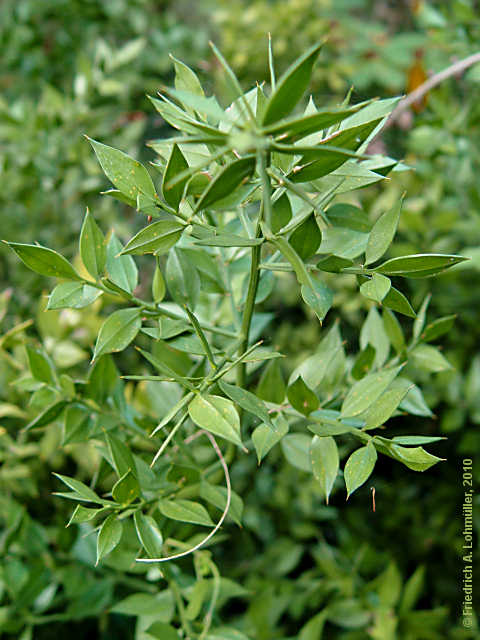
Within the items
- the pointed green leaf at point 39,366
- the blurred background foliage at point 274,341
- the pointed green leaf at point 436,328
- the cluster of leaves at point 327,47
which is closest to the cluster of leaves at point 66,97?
the blurred background foliage at point 274,341

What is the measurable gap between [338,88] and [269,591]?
1.15m

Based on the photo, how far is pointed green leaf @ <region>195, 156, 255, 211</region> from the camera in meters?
0.27

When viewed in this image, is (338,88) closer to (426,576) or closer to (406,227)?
(406,227)

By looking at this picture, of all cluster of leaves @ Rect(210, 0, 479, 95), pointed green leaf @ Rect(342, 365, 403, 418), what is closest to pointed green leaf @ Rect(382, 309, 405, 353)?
pointed green leaf @ Rect(342, 365, 403, 418)

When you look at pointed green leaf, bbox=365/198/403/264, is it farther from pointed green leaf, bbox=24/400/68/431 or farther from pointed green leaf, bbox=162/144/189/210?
pointed green leaf, bbox=24/400/68/431

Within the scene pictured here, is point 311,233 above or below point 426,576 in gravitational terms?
above

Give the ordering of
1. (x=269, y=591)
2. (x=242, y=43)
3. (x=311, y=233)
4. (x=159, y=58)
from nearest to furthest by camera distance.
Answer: (x=311, y=233) → (x=269, y=591) → (x=159, y=58) → (x=242, y=43)

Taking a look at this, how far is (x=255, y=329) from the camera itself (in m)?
0.56

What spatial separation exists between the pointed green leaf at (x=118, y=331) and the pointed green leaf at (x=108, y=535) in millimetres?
113

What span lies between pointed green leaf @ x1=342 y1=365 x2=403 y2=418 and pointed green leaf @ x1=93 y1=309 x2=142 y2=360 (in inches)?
6.5

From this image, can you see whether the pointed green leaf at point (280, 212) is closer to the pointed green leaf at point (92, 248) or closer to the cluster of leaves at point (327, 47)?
the pointed green leaf at point (92, 248)

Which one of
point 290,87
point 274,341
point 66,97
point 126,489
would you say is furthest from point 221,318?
point 66,97

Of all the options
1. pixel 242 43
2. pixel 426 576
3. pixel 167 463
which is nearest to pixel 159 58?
pixel 242 43

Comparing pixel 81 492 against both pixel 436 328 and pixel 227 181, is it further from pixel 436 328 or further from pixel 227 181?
pixel 436 328
